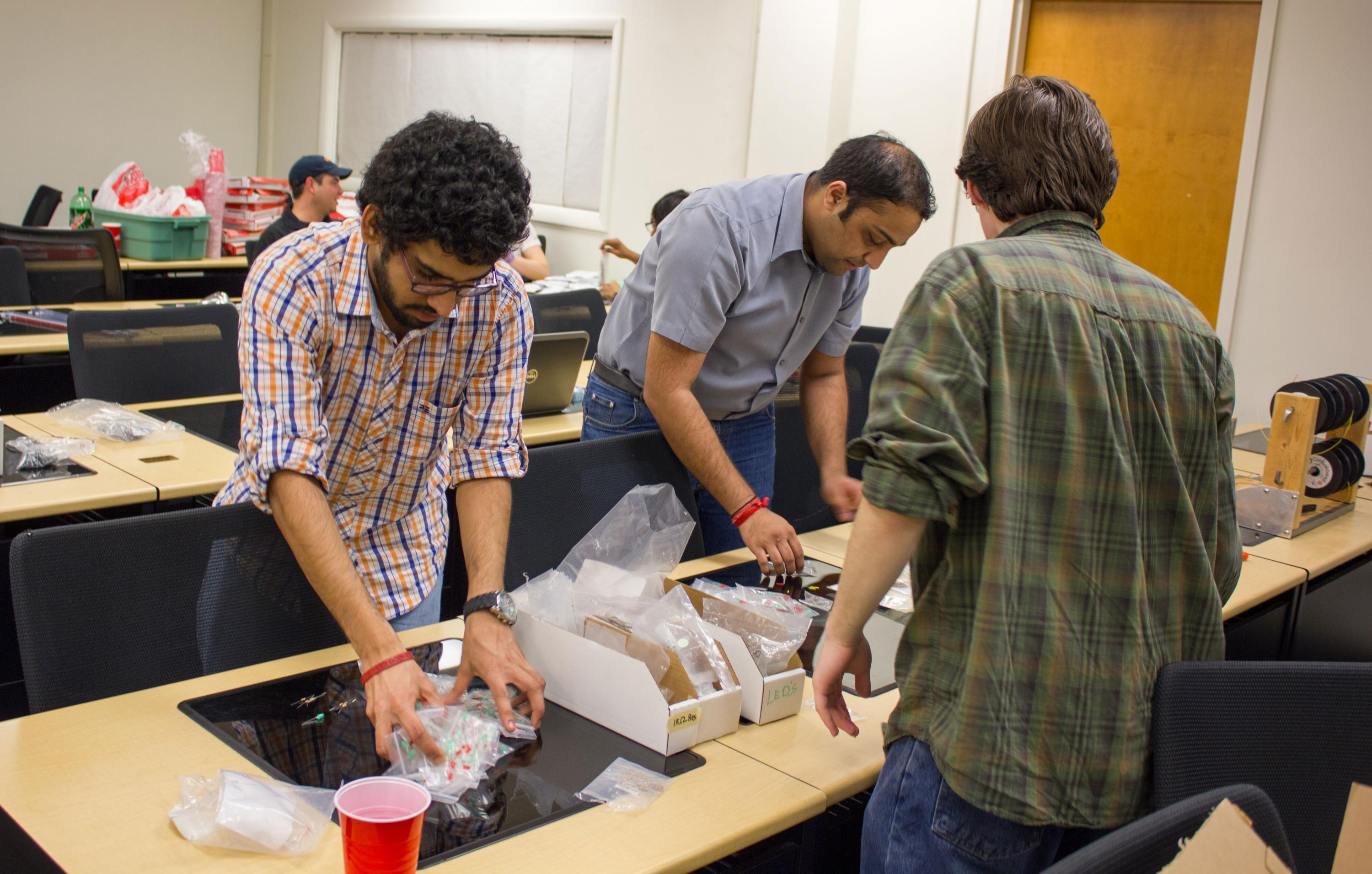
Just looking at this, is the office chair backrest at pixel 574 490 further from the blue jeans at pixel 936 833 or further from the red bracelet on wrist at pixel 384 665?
the blue jeans at pixel 936 833

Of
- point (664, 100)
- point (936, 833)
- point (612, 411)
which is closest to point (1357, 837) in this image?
point (936, 833)

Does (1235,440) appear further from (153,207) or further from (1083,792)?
(153,207)

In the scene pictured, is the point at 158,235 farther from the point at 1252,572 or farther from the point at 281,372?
the point at 1252,572

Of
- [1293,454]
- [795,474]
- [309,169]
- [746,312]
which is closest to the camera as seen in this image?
[746,312]

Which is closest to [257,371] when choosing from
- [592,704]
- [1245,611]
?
[592,704]

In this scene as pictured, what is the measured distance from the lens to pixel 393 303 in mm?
1398

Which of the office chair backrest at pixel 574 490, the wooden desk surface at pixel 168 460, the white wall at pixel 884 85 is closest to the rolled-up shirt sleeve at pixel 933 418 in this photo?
the office chair backrest at pixel 574 490

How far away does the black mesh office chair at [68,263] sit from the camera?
4.28 meters

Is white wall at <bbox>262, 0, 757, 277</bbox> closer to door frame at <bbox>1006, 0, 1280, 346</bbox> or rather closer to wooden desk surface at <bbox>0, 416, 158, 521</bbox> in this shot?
door frame at <bbox>1006, 0, 1280, 346</bbox>

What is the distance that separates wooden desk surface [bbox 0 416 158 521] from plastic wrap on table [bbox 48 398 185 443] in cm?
26

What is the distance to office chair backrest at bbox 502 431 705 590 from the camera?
1.97m

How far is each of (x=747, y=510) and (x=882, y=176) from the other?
2.04 feet

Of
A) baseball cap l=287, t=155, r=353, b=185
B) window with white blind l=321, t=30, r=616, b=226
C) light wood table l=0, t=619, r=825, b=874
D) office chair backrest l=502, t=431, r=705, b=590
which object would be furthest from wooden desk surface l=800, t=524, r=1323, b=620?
window with white blind l=321, t=30, r=616, b=226

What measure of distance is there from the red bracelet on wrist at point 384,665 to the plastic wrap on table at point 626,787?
25 cm
